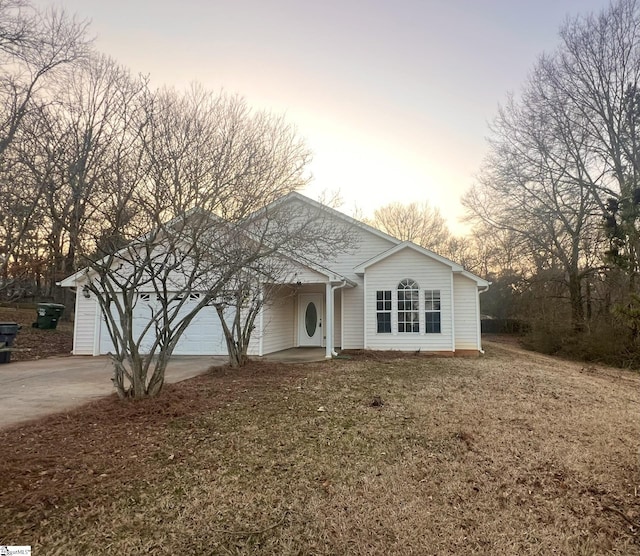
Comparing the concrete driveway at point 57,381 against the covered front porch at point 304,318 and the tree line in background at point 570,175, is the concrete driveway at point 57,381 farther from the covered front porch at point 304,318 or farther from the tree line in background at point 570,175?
the tree line in background at point 570,175

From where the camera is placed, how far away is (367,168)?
12.6 meters

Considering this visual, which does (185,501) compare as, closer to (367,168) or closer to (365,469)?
(365,469)

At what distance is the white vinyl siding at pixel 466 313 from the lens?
1334cm

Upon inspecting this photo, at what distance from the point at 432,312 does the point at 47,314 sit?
605 inches

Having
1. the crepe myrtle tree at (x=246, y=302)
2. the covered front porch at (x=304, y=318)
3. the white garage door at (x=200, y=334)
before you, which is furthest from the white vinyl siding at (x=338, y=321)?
the crepe myrtle tree at (x=246, y=302)

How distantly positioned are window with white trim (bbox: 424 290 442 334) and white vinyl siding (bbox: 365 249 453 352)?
0.35ft

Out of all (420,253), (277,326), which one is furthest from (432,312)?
(277,326)

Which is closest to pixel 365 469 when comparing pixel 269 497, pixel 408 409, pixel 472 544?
pixel 269 497

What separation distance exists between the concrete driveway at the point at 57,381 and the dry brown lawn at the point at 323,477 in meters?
0.94

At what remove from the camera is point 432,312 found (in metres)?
12.9

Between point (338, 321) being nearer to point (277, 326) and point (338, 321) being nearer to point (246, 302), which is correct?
point (277, 326)

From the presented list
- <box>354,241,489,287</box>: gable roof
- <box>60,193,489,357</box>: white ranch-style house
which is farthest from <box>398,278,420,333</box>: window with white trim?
<box>354,241,489,287</box>: gable roof

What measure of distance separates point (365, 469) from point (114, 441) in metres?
2.89

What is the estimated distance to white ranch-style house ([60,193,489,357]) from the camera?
1238cm
